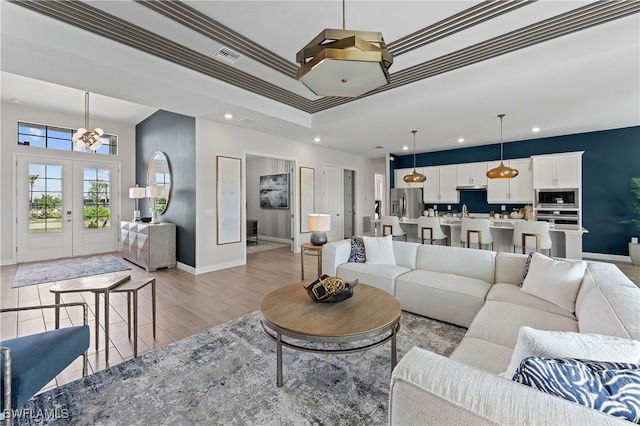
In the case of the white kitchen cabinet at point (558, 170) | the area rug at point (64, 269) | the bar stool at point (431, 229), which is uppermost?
the white kitchen cabinet at point (558, 170)

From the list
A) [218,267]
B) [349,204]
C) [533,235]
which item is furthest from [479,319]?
[349,204]

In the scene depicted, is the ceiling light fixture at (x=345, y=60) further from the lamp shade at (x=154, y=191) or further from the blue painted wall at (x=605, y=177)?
the blue painted wall at (x=605, y=177)

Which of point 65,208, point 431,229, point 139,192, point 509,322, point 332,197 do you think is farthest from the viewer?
point 332,197

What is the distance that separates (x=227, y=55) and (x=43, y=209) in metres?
6.01

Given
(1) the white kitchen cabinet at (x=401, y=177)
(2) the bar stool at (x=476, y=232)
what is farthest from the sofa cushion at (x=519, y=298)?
(1) the white kitchen cabinet at (x=401, y=177)

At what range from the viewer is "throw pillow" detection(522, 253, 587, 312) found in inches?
86.5

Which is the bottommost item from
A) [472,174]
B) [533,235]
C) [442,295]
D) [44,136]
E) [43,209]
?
[442,295]

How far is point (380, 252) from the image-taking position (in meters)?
3.61

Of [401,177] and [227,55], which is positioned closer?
[227,55]

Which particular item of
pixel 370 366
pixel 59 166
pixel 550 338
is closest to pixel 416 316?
pixel 370 366

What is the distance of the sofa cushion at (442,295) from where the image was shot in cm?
265

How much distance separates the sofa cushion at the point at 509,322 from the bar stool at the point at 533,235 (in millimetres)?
2914

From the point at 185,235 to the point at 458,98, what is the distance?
515cm

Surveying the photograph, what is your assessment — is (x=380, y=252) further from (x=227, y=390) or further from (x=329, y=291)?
(x=227, y=390)
